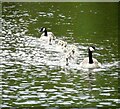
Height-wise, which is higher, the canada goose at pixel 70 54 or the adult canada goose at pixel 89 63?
the canada goose at pixel 70 54

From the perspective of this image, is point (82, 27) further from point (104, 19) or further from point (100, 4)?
point (100, 4)

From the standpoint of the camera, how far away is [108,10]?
39062 mm

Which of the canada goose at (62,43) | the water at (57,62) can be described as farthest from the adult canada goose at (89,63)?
the canada goose at (62,43)

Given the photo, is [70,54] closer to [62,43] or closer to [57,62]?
[57,62]

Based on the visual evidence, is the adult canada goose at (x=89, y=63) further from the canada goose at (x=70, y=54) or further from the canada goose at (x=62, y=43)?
the canada goose at (x=62, y=43)

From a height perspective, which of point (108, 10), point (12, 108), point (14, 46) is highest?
point (108, 10)

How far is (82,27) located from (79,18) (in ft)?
13.0

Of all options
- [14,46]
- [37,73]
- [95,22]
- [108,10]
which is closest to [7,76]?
[37,73]

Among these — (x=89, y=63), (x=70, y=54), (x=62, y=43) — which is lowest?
(x=89, y=63)

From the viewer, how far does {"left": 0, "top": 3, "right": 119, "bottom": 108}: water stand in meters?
16.2

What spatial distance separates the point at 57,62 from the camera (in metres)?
20.8

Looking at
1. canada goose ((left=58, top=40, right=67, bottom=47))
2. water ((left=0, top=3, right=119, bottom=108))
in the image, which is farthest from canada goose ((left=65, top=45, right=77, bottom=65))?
canada goose ((left=58, top=40, right=67, bottom=47))

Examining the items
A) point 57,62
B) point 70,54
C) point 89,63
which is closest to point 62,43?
point 70,54

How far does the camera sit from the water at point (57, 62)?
53.2 ft
